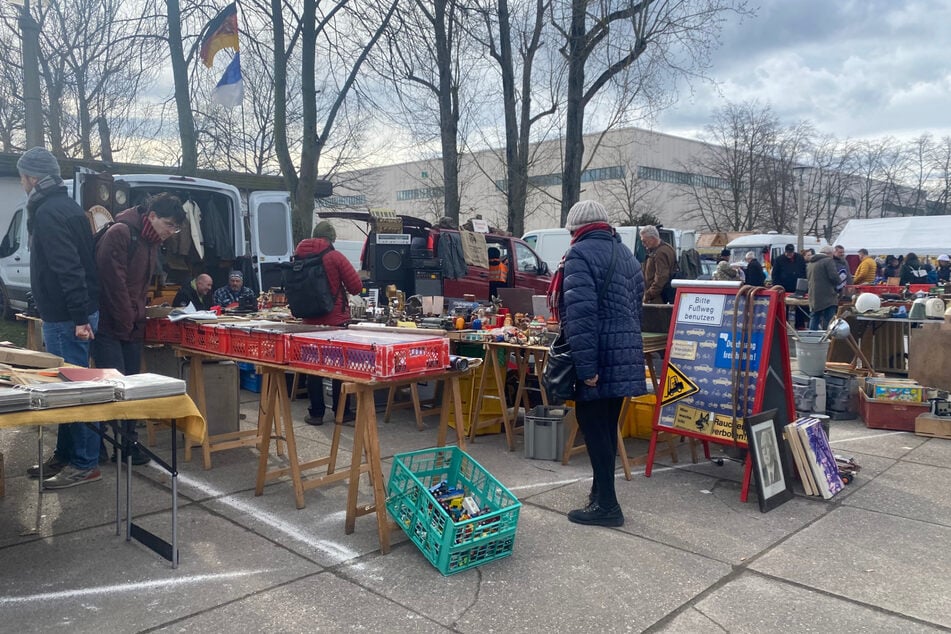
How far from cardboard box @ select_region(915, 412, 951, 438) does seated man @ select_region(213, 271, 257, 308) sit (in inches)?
277

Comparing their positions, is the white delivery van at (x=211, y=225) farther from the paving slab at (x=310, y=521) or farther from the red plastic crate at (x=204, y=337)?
the paving slab at (x=310, y=521)

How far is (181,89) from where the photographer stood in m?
12.8

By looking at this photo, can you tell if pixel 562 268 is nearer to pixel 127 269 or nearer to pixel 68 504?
pixel 127 269

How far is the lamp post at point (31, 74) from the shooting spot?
8.73 metres

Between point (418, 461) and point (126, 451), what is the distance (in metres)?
1.57

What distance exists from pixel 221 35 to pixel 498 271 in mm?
6425

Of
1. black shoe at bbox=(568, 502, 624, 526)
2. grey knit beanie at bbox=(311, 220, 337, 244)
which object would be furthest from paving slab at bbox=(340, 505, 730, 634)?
grey knit beanie at bbox=(311, 220, 337, 244)

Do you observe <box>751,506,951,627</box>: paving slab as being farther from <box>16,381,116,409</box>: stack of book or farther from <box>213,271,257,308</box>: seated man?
<box>213,271,257,308</box>: seated man

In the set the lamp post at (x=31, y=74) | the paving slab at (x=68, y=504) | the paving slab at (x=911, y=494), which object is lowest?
the paving slab at (x=911, y=494)

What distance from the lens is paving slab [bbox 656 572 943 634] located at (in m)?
2.93

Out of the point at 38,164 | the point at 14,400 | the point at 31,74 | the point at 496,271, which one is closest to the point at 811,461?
the point at 14,400

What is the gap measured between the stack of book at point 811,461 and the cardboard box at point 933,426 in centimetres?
216

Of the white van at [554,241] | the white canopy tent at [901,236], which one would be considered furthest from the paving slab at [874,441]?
the white canopy tent at [901,236]

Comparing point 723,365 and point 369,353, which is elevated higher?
point 369,353
